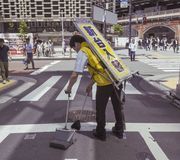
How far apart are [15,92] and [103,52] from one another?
605cm

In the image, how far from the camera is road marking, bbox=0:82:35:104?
9.15 metres

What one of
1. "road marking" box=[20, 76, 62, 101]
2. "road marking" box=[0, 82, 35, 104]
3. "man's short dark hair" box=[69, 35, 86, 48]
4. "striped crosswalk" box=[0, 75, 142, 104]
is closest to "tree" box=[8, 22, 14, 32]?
"striped crosswalk" box=[0, 75, 142, 104]

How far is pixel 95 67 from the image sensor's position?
4969 millimetres

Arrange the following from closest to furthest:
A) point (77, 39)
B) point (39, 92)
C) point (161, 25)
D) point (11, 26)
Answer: point (77, 39) → point (39, 92) → point (161, 25) → point (11, 26)

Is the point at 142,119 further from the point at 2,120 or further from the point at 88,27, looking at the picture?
the point at 2,120

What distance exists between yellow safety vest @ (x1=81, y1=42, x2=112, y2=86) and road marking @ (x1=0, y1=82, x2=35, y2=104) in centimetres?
458

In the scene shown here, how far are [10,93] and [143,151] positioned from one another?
6465mm

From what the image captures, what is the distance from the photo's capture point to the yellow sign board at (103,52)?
494cm

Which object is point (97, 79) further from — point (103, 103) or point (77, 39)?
point (77, 39)

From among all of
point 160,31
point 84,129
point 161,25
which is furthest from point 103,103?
point 160,31

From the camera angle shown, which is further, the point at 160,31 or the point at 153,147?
the point at 160,31

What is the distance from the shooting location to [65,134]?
201 inches

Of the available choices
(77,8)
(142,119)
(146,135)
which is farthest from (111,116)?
(77,8)

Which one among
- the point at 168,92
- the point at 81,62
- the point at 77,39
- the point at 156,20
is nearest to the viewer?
the point at 81,62
